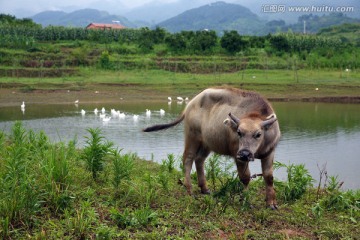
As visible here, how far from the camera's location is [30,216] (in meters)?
4.25

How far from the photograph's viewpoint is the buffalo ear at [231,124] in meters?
5.42

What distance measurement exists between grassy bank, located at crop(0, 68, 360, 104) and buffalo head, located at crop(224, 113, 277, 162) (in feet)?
83.4

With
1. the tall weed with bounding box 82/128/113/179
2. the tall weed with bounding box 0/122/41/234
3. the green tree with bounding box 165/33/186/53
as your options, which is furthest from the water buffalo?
the green tree with bounding box 165/33/186/53

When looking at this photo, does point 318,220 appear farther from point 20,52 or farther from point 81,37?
point 81,37

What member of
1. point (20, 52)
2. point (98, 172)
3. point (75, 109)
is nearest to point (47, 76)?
point (20, 52)

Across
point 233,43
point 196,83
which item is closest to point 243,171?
point 196,83

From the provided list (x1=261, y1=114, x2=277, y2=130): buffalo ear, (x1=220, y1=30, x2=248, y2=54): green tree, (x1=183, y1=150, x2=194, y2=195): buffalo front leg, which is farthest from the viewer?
(x1=220, y1=30, x2=248, y2=54): green tree

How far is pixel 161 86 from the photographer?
32.8 metres

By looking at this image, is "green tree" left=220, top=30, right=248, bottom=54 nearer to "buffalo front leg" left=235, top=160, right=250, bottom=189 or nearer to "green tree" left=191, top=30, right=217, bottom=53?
"green tree" left=191, top=30, right=217, bottom=53

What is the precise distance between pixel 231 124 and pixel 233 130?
0.33 feet

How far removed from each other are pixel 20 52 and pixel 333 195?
37.3 metres

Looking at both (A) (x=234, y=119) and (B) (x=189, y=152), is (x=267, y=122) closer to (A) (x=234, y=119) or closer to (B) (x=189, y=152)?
(A) (x=234, y=119)

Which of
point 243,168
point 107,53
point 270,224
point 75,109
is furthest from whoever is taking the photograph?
point 107,53

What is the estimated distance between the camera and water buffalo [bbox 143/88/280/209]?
525cm
